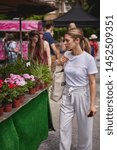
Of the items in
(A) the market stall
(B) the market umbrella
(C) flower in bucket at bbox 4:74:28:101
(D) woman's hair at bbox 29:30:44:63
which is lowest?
(A) the market stall

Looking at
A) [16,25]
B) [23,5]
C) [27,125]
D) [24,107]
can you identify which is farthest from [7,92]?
[16,25]

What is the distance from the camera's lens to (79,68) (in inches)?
223

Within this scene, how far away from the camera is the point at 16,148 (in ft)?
16.9

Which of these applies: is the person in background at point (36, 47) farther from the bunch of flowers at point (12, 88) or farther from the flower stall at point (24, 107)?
the bunch of flowers at point (12, 88)

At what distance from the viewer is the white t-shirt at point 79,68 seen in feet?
18.6

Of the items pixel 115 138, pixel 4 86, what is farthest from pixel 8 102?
pixel 115 138

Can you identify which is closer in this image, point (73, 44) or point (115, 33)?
point (115, 33)

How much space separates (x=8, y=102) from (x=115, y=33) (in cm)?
144

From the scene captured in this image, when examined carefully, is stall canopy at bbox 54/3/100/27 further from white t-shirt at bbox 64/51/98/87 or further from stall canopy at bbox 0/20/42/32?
white t-shirt at bbox 64/51/98/87

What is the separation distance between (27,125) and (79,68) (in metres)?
0.93

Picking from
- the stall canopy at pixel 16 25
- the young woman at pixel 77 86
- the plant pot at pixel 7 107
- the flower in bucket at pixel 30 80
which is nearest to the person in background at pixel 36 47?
the flower in bucket at pixel 30 80

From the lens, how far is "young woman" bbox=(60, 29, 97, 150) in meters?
5.67

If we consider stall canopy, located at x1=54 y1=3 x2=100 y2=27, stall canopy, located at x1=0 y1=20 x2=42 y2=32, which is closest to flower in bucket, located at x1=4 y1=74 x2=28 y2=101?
stall canopy, located at x1=54 y1=3 x2=100 y2=27

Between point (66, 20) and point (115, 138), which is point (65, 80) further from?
point (66, 20)
